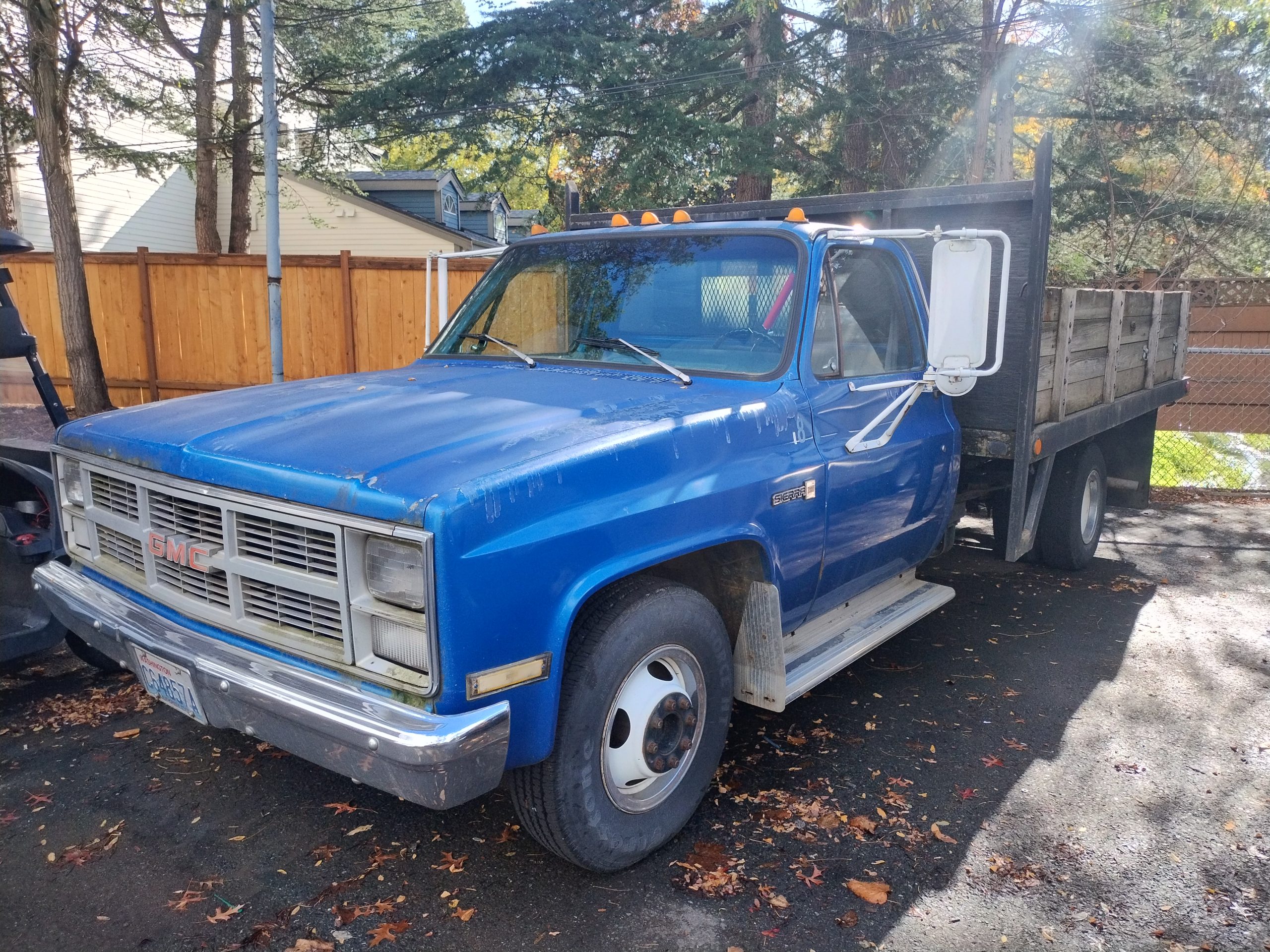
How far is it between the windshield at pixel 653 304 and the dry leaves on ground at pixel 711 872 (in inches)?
68.7

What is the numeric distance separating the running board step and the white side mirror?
1205 mm

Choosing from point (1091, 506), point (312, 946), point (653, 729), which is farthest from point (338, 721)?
point (1091, 506)

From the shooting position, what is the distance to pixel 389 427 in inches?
122

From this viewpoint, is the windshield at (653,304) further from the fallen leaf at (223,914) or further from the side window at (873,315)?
the fallen leaf at (223,914)

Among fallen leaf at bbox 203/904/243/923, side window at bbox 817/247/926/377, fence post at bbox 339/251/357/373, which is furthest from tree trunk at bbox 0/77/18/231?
fallen leaf at bbox 203/904/243/923

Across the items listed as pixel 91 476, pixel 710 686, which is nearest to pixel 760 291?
pixel 710 686

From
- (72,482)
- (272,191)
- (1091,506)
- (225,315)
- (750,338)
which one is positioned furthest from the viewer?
(225,315)

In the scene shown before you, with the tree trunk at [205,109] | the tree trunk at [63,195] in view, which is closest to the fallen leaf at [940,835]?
the tree trunk at [63,195]

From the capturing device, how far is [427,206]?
89.7 ft

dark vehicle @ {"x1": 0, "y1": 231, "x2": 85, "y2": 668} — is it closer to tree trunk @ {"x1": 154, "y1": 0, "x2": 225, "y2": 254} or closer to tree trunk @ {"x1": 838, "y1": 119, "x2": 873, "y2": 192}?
tree trunk @ {"x1": 154, "y1": 0, "x2": 225, "y2": 254}

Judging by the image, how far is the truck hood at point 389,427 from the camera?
8.84 feet

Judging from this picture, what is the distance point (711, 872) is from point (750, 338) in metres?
1.99

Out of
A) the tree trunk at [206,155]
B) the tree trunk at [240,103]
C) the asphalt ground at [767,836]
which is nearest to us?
the asphalt ground at [767,836]

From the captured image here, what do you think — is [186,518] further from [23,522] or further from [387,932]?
[23,522]
